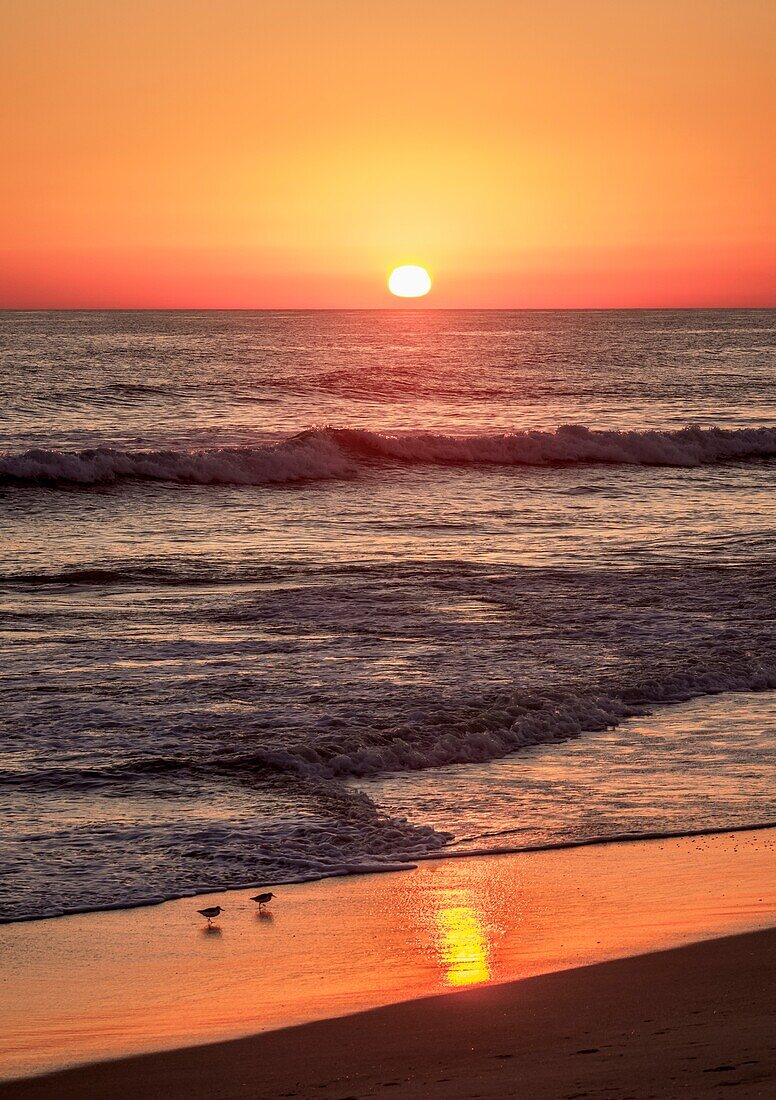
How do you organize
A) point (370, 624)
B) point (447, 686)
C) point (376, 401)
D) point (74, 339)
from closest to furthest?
point (447, 686) → point (370, 624) → point (376, 401) → point (74, 339)

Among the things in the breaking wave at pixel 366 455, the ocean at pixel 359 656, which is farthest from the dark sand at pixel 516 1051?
the breaking wave at pixel 366 455

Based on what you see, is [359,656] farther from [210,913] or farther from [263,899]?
[210,913]

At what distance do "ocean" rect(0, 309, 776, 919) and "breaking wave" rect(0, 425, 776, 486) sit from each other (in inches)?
4.3

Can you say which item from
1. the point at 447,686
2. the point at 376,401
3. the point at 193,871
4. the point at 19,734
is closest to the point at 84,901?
the point at 193,871

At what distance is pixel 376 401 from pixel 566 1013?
43342 mm

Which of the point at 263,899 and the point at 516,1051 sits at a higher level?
the point at 516,1051

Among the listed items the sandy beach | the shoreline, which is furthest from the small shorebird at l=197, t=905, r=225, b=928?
the shoreline

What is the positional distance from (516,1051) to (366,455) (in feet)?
91.8

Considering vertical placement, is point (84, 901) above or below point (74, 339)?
below

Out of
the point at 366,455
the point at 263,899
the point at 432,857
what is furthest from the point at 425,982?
the point at 366,455

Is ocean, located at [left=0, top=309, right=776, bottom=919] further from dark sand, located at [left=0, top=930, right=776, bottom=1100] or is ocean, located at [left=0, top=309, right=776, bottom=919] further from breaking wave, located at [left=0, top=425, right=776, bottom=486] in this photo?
dark sand, located at [left=0, top=930, right=776, bottom=1100]

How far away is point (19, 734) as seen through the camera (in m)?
9.23

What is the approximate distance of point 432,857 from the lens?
705cm

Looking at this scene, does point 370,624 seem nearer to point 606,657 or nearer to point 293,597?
point 293,597
